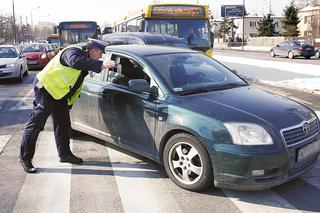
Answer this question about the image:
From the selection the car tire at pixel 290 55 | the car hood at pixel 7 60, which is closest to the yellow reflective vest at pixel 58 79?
the car hood at pixel 7 60

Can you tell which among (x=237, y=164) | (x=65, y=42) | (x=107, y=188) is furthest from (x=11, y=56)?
(x=237, y=164)

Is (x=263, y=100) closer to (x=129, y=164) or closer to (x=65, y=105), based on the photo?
(x=129, y=164)

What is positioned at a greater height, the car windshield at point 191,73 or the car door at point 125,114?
the car windshield at point 191,73

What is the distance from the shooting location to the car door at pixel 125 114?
4.99m

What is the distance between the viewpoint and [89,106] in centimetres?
602

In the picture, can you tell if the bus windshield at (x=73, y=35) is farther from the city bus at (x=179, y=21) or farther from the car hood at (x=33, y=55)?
the city bus at (x=179, y=21)

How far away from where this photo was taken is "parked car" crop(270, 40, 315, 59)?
30.1 meters

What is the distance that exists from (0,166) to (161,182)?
226cm

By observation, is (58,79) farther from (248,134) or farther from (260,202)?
(260,202)

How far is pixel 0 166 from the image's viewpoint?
5496 mm

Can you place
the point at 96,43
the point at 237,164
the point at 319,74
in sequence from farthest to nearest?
the point at 319,74 < the point at 96,43 < the point at 237,164

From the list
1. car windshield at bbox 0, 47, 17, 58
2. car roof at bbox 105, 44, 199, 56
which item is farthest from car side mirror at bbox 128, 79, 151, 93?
car windshield at bbox 0, 47, 17, 58

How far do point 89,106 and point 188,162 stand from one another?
6.93ft

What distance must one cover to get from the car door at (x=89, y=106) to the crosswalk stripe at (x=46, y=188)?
635mm
